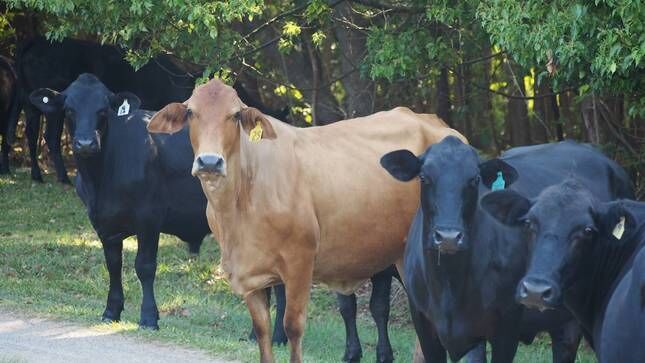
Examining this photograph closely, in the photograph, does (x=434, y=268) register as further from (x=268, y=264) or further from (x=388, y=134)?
(x=388, y=134)

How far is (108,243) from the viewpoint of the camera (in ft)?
39.4

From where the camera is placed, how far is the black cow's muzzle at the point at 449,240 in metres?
→ 8.17

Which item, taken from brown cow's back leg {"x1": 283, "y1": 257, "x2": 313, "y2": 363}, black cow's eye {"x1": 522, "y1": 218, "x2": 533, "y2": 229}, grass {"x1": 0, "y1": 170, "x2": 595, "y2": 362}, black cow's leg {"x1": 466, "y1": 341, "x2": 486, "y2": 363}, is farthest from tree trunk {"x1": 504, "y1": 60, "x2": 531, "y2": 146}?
black cow's eye {"x1": 522, "y1": 218, "x2": 533, "y2": 229}

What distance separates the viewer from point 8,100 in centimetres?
2266

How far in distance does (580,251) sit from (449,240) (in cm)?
83

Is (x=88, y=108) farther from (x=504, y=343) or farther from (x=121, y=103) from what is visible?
(x=504, y=343)

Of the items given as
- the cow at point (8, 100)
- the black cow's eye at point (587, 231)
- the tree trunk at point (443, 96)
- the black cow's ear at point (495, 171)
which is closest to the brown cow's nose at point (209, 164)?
the black cow's ear at point (495, 171)

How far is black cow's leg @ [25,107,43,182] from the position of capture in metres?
21.4

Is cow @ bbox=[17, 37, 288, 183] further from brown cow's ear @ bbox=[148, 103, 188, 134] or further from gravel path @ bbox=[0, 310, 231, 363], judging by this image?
brown cow's ear @ bbox=[148, 103, 188, 134]

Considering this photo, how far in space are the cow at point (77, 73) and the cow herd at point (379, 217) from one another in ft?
27.1

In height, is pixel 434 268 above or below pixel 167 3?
below

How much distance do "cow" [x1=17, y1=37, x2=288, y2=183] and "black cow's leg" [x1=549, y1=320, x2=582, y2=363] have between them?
1143 centimetres

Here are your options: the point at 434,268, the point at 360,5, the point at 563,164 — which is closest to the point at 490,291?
the point at 434,268

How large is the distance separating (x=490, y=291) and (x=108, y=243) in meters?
4.55
